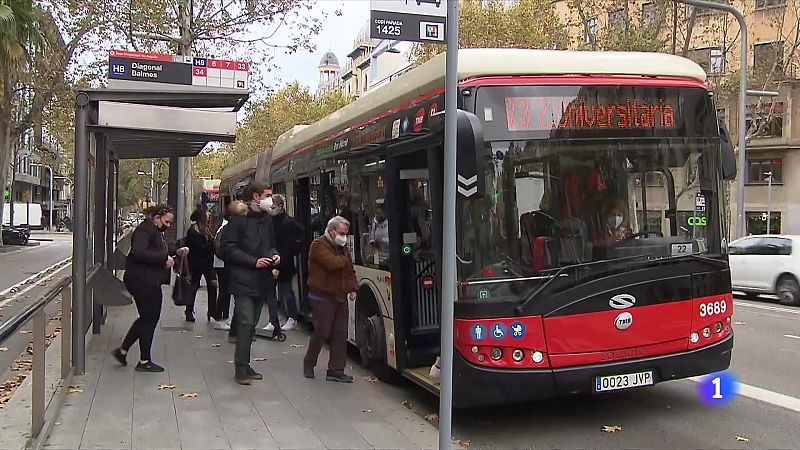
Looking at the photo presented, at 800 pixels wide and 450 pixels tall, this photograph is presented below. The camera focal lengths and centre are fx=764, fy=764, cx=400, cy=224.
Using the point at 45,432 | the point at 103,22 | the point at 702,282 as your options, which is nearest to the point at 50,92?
the point at 103,22

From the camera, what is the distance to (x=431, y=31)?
419 cm

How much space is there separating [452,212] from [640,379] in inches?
104

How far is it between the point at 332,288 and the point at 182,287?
4.38 meters

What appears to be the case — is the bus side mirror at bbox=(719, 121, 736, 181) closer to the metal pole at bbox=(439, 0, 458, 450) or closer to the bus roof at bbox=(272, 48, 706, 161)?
the bus roof at bbox=(272, 48, 706, 161)

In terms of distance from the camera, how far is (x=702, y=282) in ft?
19.9

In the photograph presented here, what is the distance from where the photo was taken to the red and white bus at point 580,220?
5.59m

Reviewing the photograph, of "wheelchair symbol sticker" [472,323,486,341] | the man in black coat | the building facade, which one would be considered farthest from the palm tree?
the building facade

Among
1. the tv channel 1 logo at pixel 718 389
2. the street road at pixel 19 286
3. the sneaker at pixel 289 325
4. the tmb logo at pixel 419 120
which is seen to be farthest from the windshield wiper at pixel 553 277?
the sneaker at pixel 289 325

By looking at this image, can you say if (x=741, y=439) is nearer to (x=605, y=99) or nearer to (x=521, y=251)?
(x=521, y=251)

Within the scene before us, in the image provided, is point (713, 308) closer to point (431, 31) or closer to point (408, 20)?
point (431, 31)

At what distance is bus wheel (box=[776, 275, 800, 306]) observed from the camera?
16078 millimetres

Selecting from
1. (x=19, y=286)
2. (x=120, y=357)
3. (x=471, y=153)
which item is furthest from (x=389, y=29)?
(x=19, y=286)

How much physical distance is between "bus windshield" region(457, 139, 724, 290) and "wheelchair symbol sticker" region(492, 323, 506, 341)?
0.36 meters

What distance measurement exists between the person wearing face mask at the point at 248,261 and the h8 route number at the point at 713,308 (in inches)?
154
